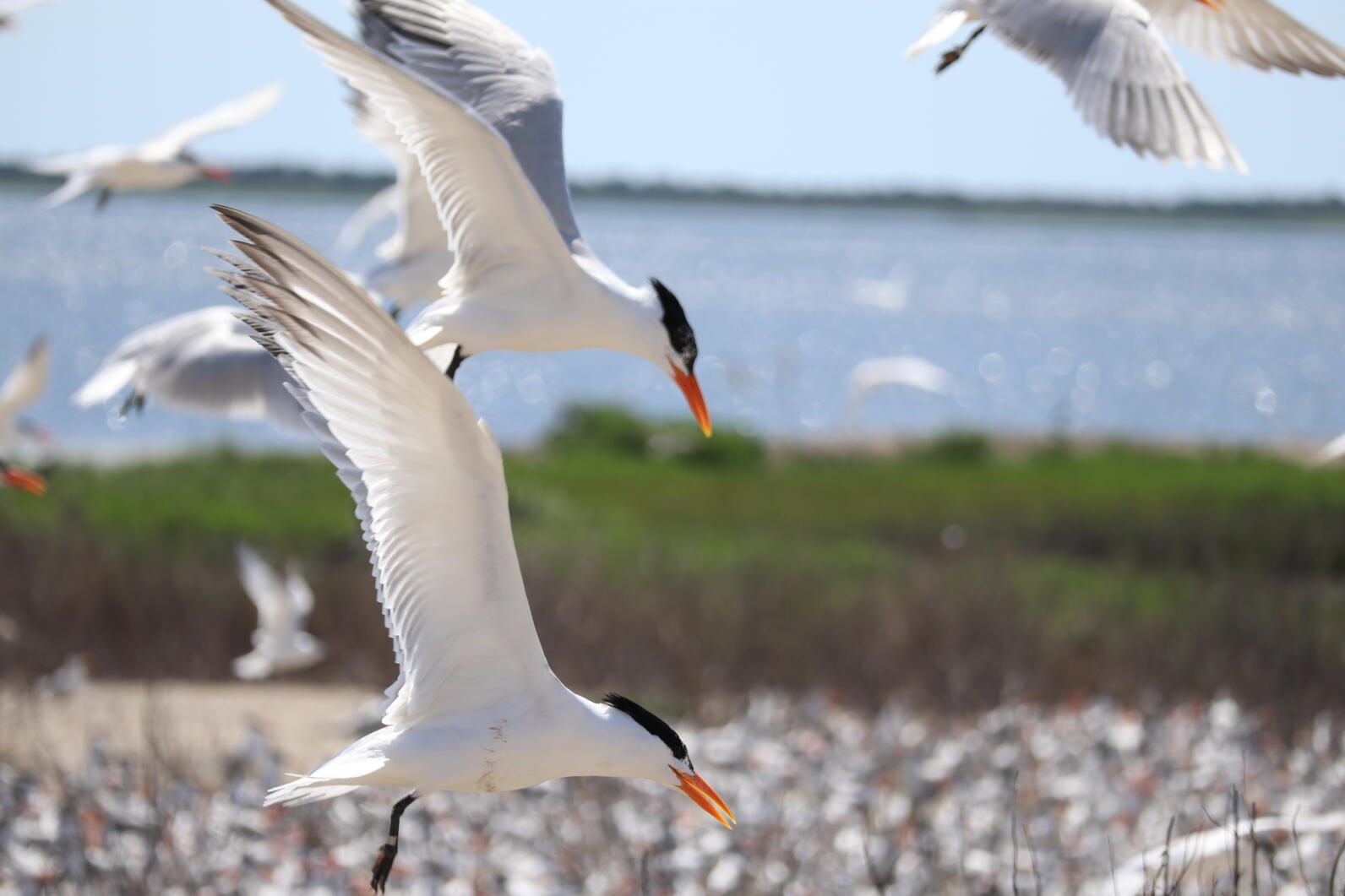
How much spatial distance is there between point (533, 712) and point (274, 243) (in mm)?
791

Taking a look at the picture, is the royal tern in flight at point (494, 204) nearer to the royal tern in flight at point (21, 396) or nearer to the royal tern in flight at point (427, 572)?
the royal tern in flight at point (427, 572)

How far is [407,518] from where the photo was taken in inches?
82.2

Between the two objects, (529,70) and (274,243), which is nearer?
(274,243)

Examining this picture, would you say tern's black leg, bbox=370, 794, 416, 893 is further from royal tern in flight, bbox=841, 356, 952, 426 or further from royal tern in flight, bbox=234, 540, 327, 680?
royal tern in flight, bbox=841, 356, 952, 426

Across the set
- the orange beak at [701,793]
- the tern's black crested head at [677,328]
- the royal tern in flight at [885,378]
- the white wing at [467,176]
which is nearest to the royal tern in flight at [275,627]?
the white wing at [467,176]

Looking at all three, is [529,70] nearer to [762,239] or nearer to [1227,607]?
[1227,607]

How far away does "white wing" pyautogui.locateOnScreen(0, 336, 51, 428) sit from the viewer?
4.19 metres

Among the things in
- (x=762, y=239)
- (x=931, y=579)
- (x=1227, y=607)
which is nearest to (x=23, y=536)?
(x=931, y=579)

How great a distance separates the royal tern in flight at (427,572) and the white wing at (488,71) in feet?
3.48

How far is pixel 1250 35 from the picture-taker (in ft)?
8.84

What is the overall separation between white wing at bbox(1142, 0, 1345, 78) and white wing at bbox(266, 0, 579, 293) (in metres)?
1.18

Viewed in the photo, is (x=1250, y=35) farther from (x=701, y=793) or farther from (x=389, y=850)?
(x=389, y=850)

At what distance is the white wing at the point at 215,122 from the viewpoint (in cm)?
386

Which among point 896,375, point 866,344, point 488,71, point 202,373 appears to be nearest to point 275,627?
point 202,373
